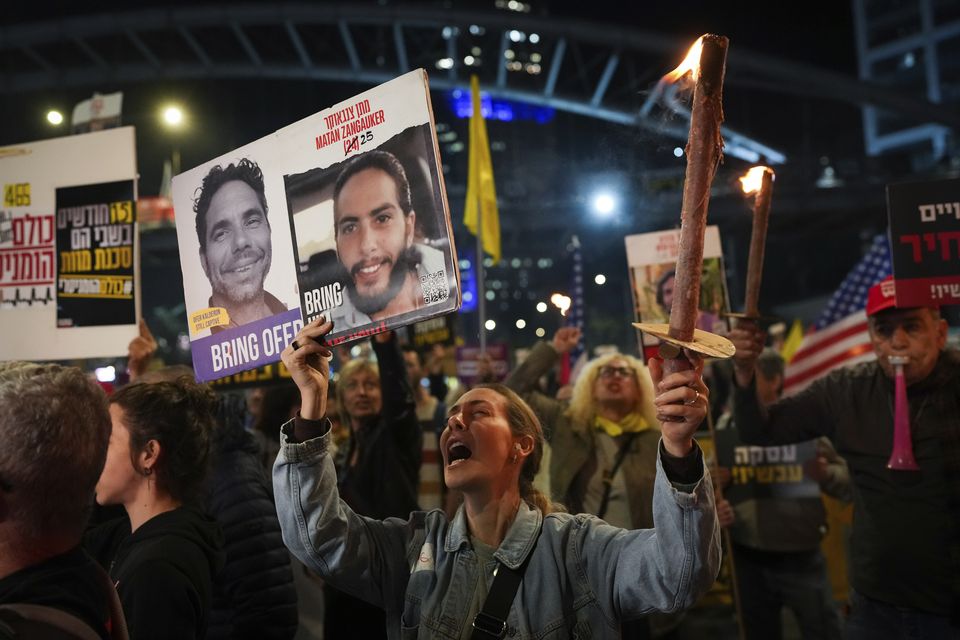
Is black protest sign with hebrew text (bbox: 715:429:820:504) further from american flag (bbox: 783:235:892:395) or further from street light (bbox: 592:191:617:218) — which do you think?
street light (bbox: 592:191:617:218)

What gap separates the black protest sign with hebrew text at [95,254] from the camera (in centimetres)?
423

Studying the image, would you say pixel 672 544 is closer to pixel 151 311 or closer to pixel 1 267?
pixel 1 267

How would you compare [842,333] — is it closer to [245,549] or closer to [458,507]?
[458,507]

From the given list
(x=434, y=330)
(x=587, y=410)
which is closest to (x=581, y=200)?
(x=434, y=330)

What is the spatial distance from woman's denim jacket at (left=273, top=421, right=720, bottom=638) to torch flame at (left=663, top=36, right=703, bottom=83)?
3.59ft

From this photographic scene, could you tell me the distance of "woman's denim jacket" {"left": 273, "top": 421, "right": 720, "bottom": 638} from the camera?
2.28 meters

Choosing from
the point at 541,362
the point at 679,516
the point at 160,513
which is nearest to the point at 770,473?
the point at 541,362

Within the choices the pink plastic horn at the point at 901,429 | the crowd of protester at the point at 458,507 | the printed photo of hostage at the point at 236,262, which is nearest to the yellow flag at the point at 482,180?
Result: the crowd of protester at the point at 458,507

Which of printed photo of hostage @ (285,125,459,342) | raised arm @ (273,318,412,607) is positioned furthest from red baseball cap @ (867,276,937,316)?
raised arm @ (273,318,412,607)

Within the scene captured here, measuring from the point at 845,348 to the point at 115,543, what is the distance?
269 inches

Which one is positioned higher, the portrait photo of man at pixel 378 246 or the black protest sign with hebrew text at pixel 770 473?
the portrait photo of man at pixel 378 246

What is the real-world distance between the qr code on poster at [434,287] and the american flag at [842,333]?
606 cm

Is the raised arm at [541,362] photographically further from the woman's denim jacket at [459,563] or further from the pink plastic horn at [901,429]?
the woman's denim jacket at [459,563]

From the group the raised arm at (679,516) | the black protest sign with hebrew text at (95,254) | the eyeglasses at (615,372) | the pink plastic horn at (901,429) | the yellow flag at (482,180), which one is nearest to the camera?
the raised arm at (679,516)
